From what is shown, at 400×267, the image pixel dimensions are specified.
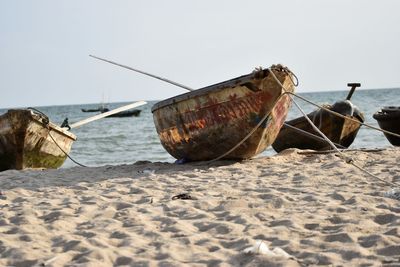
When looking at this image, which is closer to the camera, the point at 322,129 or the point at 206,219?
the point at 206,219

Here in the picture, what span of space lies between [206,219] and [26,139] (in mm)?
6576

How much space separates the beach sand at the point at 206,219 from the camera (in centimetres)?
347

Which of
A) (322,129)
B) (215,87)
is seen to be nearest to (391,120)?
(322,129)

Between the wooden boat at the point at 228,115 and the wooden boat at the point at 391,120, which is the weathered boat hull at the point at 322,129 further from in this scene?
the wooden boat at the point at 228,115

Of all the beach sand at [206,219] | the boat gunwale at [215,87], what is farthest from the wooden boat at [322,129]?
the beach sand at [206,219]

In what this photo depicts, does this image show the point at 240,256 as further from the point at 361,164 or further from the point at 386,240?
the point at 361,164

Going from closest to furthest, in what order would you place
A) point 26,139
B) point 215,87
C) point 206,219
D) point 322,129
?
point 206,219 < point 215,87 < point 26,139 < point 322,129

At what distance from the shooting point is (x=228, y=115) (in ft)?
25.5

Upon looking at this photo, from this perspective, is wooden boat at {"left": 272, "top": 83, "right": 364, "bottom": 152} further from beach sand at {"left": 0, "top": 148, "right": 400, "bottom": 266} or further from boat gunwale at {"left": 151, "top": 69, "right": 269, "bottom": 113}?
beach sand at {"left": 0, "top": 148, "right": 400, "bottom": 266}

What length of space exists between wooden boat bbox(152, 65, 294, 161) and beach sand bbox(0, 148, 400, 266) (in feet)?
2.80

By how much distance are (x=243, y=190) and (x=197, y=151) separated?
9.43 ft

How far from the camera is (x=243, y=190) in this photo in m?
5.62

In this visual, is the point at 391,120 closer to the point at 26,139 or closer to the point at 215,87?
the point at 215,87

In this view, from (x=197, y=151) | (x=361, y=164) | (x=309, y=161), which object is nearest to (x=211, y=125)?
(x=197, y=151)
